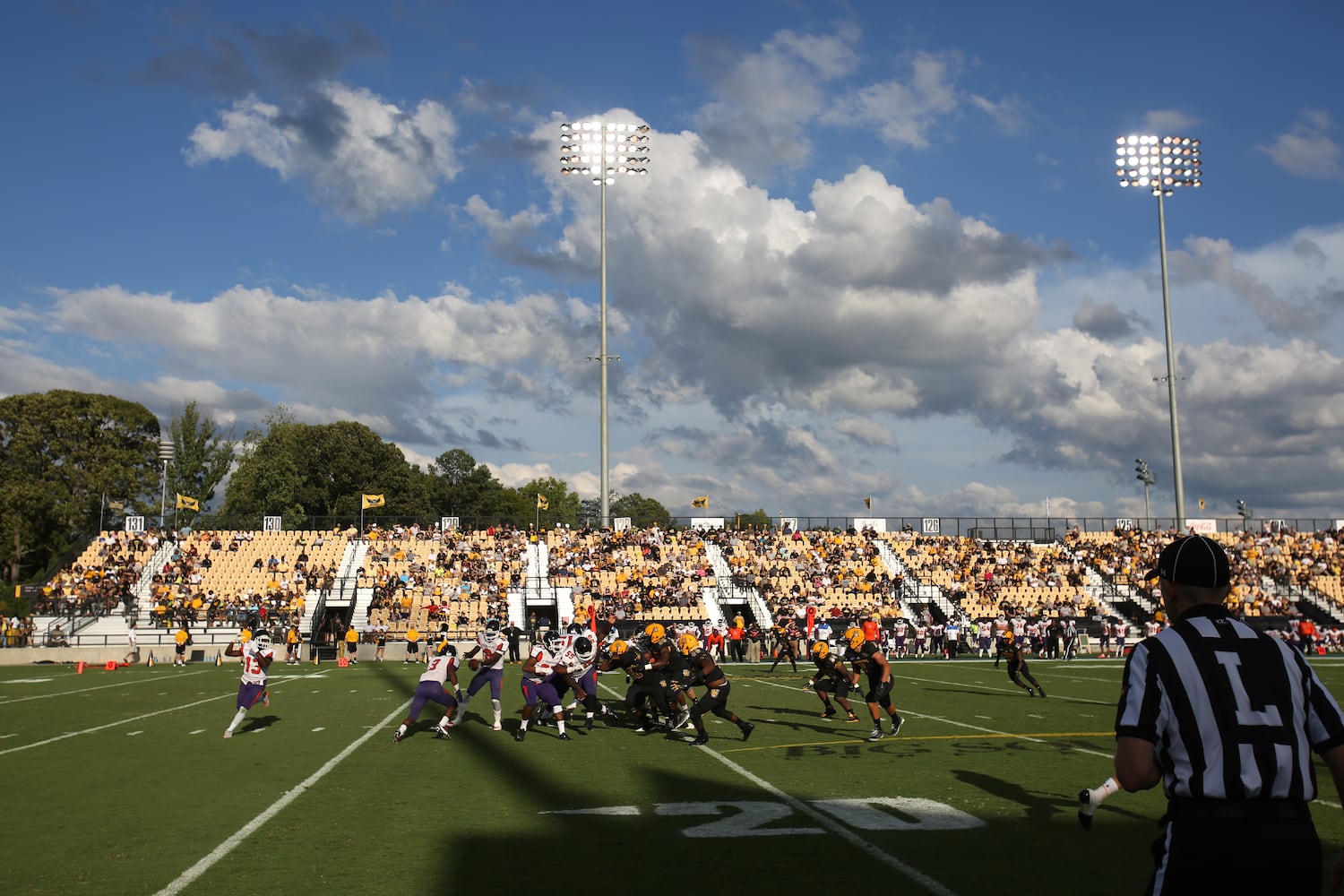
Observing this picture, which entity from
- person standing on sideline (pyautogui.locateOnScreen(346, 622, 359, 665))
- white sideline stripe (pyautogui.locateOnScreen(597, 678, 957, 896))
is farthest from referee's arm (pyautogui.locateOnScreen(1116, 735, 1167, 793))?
person standing on sideline (pyautogui.locateOnScreen(346, 622, 359, 665))

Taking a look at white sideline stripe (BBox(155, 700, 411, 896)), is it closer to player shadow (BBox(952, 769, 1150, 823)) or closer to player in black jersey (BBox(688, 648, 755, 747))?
player in black jersey (BBox(688, 648, 755, 747))

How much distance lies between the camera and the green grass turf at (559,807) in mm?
7688

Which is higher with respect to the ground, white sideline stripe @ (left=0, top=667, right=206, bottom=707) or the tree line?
the tree line

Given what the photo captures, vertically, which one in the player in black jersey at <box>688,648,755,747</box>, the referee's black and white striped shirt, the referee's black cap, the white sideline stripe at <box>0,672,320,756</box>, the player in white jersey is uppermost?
the referee's black cap

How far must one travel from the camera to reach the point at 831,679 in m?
17.9

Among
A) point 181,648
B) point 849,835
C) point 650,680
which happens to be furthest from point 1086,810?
point 181,648

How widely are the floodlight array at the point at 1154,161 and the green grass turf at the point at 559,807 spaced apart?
129ft

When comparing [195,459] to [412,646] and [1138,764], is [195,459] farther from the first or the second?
[1138,764]

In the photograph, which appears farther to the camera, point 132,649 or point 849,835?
point 132,649

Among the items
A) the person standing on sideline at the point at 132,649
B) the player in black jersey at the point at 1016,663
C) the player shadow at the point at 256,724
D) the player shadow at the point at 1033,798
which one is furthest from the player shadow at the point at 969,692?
the person standing on sideline at the point at 132,649

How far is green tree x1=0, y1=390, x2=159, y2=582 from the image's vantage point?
2451 inches

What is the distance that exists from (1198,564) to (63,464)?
7496 cm

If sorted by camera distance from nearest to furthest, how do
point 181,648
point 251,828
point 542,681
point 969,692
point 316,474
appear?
1. point 251,828
2. point 542,681
3. point 969,692
4. point 181,648
5. point 316,474

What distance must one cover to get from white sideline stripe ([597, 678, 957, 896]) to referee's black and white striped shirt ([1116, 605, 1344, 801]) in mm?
3972
